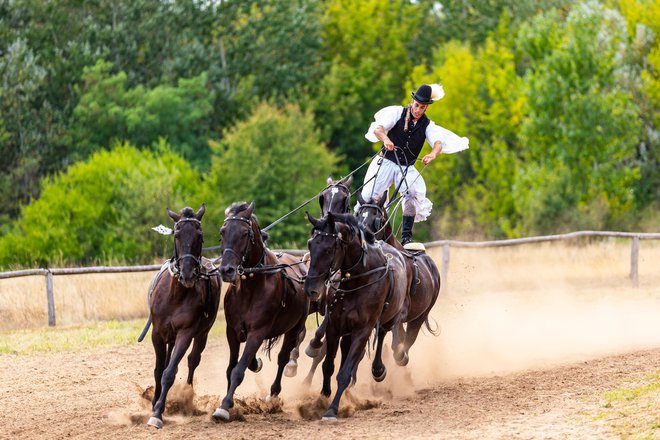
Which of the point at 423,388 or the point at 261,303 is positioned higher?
the point at 261,303

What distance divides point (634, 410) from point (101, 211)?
34.1m

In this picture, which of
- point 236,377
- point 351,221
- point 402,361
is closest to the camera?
point 236,377

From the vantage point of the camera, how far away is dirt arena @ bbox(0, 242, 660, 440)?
1039cm

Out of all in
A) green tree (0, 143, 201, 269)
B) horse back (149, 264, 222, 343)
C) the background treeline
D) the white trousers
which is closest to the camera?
horse back (149, 264, 222, 343)

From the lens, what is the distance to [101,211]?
139 ft

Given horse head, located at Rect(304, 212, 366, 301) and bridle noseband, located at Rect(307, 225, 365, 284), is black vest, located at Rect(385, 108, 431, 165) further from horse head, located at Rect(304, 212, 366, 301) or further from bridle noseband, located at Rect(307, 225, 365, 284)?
bridle noseband, located at Rect(307, 225, 365, 284)

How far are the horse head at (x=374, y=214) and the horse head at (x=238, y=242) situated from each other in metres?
1.42

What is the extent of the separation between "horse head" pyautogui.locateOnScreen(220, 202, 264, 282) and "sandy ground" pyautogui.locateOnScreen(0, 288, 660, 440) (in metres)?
1.46

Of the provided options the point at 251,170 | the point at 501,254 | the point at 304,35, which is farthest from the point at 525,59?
the point at 501,254

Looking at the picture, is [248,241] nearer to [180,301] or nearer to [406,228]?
[180,301]

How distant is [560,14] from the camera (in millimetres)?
53688

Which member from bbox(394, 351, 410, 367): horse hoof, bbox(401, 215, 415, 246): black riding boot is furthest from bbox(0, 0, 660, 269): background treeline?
bbox(394, 351, 410, 367): horse hoof

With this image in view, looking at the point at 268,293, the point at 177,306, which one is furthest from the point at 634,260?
the point at 177,306

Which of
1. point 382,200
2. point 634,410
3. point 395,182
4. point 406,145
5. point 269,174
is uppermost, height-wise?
A: point 269,174
